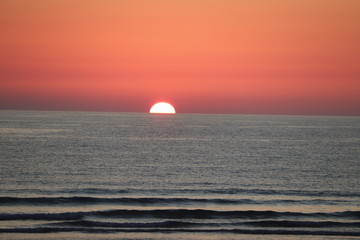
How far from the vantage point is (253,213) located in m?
34.4

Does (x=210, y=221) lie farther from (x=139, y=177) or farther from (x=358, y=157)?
(x=358, y=157)

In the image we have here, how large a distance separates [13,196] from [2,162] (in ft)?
75.5

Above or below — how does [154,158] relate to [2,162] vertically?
above

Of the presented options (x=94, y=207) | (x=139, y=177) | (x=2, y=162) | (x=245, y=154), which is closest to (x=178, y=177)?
(x=139, y=177)

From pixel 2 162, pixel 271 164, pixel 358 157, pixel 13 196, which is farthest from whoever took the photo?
pixel 358 157

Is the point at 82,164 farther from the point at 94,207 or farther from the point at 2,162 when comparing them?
the point at 94,207

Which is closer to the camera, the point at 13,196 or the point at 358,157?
the point at 13,196

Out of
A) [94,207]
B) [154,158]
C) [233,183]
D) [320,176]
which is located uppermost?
[154,158]

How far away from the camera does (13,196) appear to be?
127 feet

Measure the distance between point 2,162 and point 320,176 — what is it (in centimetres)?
3736

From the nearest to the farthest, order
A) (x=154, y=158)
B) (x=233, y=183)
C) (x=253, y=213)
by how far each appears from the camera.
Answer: (x=253, y=213) < (x=233, y=183) < (x=154, y=158)

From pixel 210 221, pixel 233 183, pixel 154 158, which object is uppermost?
pixel 154 158

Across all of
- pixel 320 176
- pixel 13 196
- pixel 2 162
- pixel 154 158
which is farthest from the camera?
pixel 154 158

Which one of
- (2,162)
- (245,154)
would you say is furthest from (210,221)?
(245,154)
